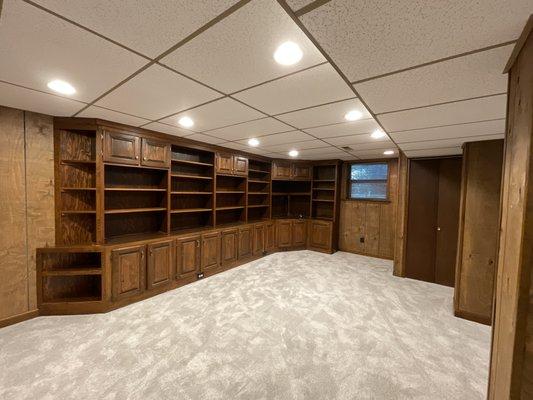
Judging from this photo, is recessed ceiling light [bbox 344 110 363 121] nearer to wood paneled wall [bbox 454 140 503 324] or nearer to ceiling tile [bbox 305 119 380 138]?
ceiling tile [bbox 305 119 380 138]

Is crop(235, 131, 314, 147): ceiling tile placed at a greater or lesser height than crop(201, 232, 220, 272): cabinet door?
greater

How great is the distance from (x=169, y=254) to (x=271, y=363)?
2119 mm

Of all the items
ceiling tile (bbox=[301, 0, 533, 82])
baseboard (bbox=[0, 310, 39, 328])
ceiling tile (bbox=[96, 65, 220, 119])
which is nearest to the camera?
ceiling tile (bbox=[301, 0, 533, 82])

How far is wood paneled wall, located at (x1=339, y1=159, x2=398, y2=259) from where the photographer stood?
5141 mm

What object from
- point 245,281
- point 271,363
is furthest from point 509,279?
point 245,281

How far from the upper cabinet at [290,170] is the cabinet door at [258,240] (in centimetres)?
135

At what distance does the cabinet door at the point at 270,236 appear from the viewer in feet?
17.5

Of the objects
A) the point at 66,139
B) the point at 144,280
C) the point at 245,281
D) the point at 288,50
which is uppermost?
the point at 288,50

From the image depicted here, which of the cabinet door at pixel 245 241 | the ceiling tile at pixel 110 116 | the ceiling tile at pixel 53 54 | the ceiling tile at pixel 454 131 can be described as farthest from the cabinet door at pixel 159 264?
the ceiling tile at pixel 454 131

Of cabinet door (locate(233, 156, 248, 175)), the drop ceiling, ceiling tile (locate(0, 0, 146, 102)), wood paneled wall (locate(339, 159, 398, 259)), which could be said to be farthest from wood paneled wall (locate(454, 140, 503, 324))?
ceiling tile (locate(0, 0, 146, 102))

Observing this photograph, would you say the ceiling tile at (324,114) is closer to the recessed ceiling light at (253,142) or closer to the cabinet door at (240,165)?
the recessed ceiling light at (253,142)

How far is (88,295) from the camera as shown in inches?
Answer: 115

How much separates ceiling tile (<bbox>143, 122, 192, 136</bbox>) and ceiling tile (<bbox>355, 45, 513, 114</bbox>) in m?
2.36

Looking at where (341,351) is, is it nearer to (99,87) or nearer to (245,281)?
(245,281)
